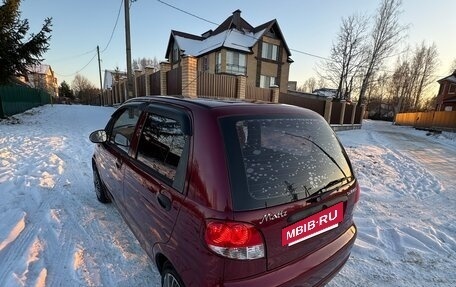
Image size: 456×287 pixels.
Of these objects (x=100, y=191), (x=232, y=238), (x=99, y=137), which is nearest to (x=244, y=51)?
(x=100, y=191)

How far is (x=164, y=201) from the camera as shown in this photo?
1.73 m

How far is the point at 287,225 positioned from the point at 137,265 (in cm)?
173

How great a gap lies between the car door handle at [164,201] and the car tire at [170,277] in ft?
1.41

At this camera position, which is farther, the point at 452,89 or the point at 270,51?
the point at 452,89

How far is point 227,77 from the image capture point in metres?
12.0

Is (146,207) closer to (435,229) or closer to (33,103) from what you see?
(435,229)

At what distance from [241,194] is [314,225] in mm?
665

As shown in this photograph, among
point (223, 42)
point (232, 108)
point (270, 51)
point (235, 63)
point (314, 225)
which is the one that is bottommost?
point (314, 225)

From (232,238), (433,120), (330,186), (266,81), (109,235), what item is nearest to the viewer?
(232,238)

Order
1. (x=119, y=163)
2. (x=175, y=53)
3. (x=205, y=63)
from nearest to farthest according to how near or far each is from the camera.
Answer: (x=119, y=163) < (x=205, y=63) < (x=175, y=53)

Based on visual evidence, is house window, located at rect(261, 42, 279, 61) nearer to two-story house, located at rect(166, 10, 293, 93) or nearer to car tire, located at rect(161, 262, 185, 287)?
two-story house, located at rect(166, 10, 293, 93)

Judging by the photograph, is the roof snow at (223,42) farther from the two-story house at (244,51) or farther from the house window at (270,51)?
the house window at (270,51)

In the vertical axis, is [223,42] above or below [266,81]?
above

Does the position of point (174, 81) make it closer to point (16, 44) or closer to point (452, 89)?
point (16, 44)
